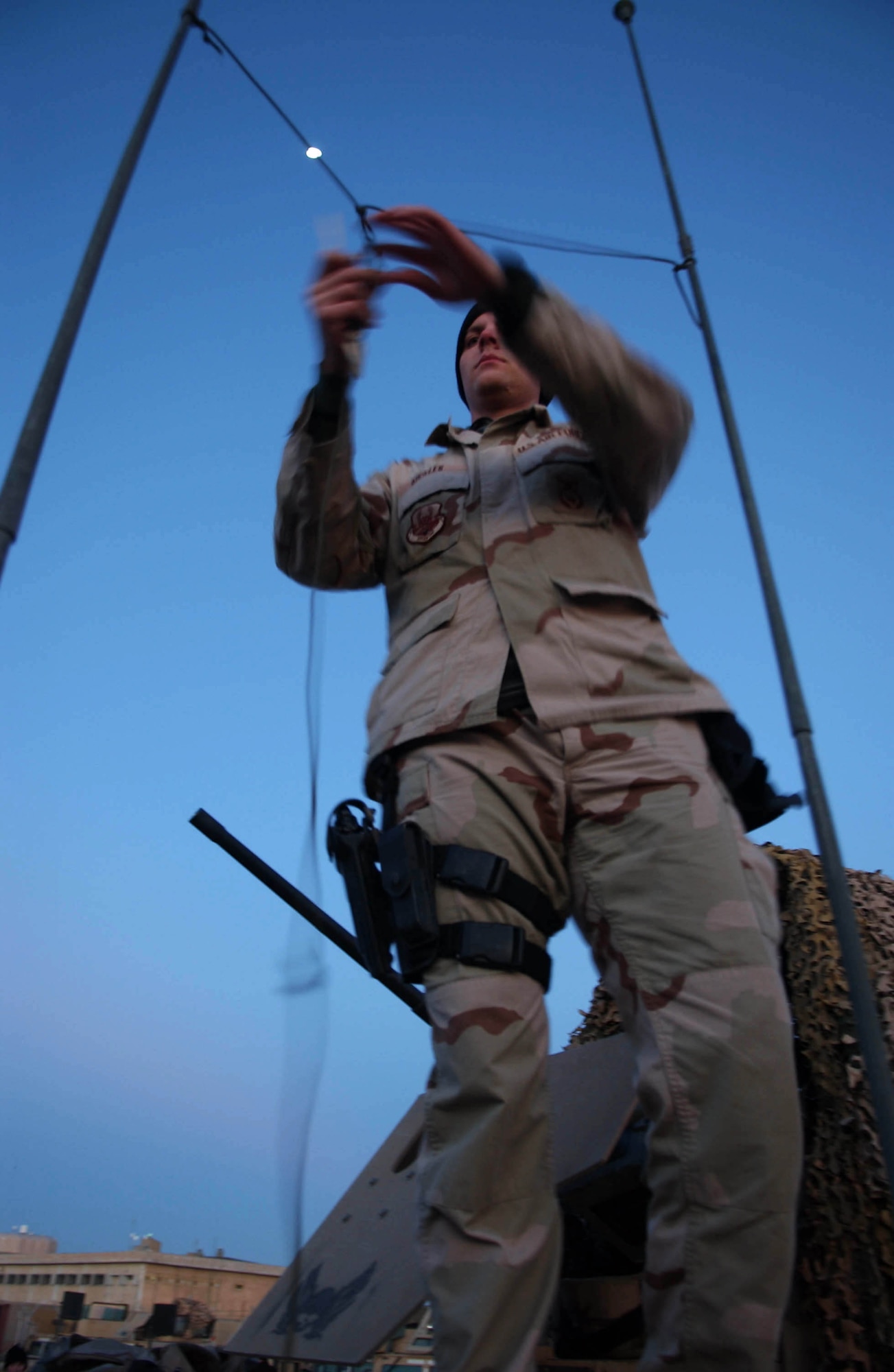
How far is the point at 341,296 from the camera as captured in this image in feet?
7.25

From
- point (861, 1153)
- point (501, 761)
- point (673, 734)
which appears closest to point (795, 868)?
point (861, 1153)

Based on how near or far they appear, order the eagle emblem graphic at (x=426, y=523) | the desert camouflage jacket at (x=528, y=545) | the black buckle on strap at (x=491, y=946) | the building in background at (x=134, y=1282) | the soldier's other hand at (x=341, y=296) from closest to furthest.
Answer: the black buckle on strap at (x=491, y=946), the desert camouflage jacket at (x=528, y=545), the soldier's other hand at (x=341, y=296), the eagle emblem graphic at (x=426, y=523), the building in background at (x=134, y=1282)

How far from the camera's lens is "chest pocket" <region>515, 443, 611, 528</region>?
2365 mm

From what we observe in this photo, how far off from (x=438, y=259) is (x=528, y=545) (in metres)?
0.65

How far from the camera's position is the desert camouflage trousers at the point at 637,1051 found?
1.54 m

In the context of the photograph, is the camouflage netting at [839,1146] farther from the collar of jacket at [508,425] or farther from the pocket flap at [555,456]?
the collar of jacket at [508,425]

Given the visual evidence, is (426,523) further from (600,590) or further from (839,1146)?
(839,1146)

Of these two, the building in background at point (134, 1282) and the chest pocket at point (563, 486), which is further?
the building in background at point (134, 1282)

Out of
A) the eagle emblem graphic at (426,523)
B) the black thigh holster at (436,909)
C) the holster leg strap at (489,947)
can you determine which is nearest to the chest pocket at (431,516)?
the eagle emblem graphic at (426,523)

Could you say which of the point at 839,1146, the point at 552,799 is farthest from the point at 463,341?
the point at 839,1146

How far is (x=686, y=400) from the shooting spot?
229cm

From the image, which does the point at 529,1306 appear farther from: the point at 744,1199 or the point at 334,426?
the point at 334,426

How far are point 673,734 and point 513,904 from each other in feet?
1.57

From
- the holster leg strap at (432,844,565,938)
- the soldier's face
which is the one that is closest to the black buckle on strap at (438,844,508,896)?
the holster leg strap at (432,844,565,938)
